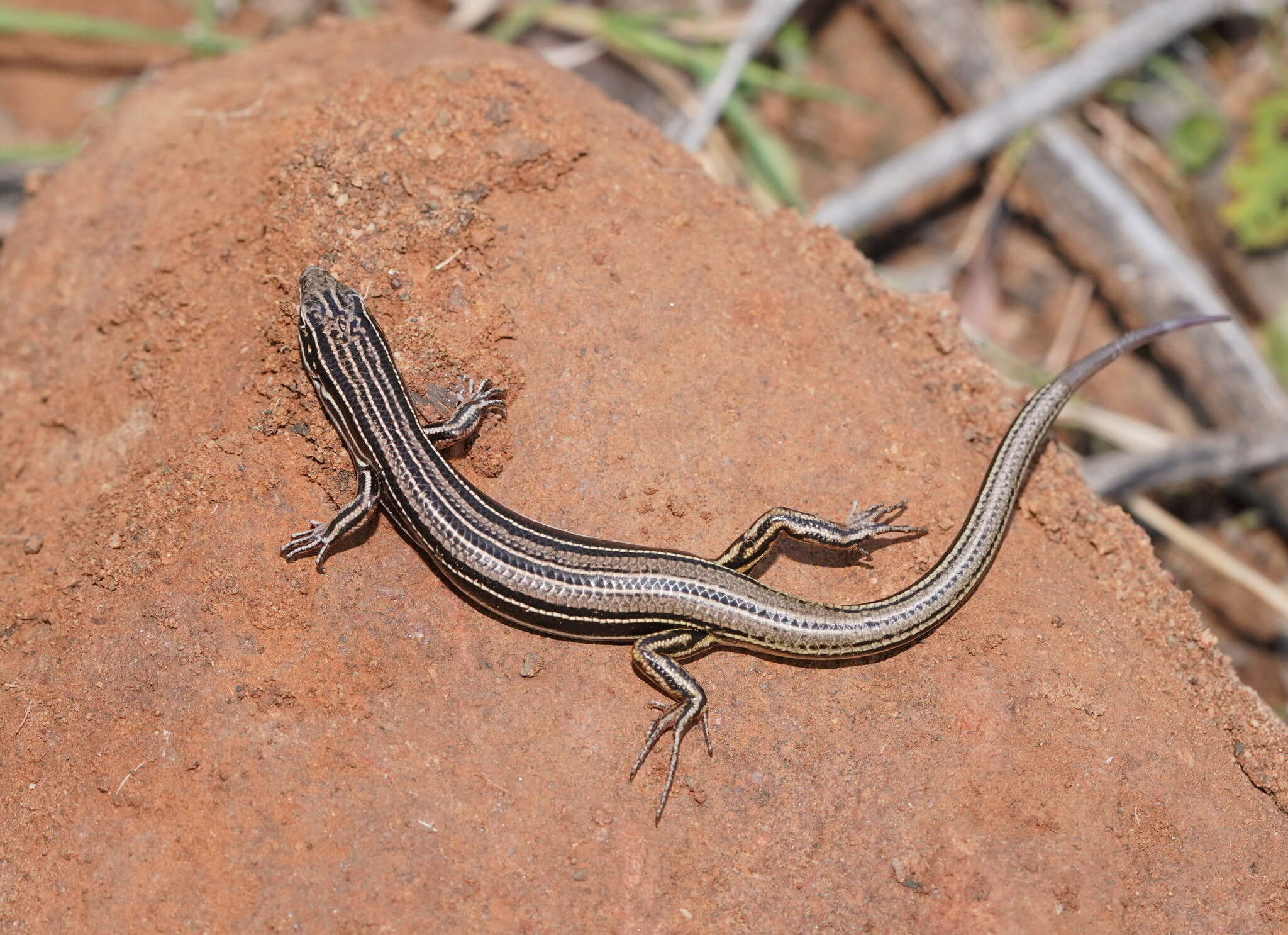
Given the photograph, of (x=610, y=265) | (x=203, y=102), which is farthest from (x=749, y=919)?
(x=203, y=102)

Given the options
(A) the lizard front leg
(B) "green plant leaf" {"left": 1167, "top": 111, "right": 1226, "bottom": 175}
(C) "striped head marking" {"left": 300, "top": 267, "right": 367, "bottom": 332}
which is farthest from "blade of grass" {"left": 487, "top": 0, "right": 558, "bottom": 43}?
(B) "green plant leaf" {"left": 1167, "top": 111, "right": 1226, "bottom": 175}

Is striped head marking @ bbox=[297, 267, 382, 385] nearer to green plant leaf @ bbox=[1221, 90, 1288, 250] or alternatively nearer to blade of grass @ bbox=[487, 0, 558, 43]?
blade of grass @ bbox=[487, 0, 558, 43]

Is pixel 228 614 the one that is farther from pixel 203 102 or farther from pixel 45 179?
pixel 45 179

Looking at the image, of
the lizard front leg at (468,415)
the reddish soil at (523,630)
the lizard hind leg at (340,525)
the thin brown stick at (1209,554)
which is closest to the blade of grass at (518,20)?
the reddish soil at (523,630)

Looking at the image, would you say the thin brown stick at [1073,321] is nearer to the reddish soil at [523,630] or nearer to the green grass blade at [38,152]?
the reddish soil at [523,630]

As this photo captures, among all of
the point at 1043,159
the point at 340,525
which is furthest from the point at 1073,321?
the point at 340,525

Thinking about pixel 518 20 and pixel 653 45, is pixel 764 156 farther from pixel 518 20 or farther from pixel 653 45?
pixel 518 20
